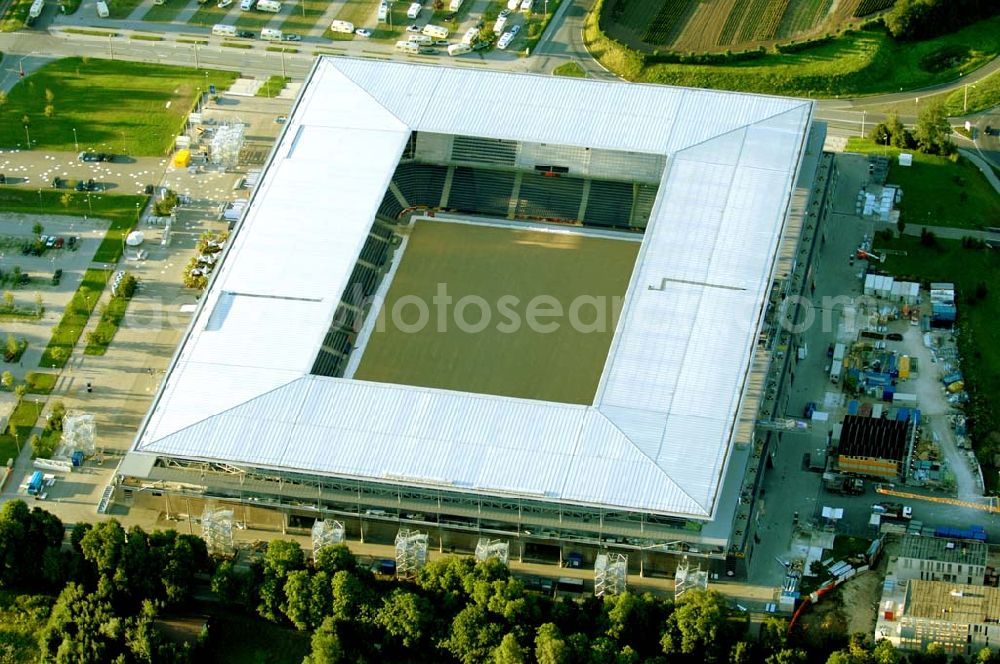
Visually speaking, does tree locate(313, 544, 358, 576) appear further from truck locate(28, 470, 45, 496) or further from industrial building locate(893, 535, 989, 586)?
industrial building locate(893, 535, 989, 586)

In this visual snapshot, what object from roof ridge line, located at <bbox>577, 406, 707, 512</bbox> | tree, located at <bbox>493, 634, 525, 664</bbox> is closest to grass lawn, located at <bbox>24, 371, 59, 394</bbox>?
roof ridge line, located at <bbox>577, 406, 707, 512</bbox>

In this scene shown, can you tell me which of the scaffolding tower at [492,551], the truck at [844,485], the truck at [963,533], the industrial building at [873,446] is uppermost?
the industrial building at [873,446]

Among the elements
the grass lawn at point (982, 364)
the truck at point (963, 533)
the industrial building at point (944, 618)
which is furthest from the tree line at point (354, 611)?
the grass lawn at point (982, 364)

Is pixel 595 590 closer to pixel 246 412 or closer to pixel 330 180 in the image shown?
pixel 246 412

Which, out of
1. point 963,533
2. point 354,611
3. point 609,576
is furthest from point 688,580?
point 354,611

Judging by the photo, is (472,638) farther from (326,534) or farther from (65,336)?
(65,336)

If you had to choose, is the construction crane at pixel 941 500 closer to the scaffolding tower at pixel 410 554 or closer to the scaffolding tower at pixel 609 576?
the scaffolding tower at pixel 609 576
